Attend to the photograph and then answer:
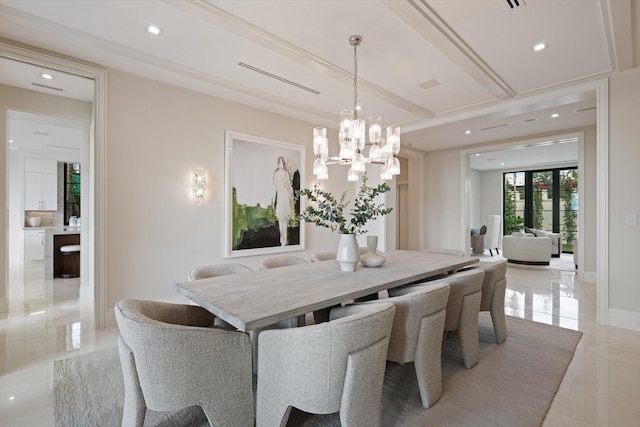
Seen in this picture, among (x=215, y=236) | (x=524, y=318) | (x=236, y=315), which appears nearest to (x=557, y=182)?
(x=524, y=318)

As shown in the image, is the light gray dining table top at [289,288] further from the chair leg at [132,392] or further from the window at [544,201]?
the window at [544,201]

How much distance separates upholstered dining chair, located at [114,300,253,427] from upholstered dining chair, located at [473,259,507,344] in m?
2.22

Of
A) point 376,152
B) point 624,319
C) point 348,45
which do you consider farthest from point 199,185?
point 624,319

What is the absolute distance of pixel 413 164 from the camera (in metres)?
8.06

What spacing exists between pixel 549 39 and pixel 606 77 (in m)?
1.32

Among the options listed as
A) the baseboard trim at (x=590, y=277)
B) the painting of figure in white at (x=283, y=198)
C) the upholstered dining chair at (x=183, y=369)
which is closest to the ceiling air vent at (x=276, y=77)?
the painting of figure in white at (x=283, y=198)

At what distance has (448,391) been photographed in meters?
2.09

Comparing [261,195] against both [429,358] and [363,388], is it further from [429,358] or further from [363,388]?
[363,388]

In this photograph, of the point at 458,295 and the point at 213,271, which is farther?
the point at 213,271

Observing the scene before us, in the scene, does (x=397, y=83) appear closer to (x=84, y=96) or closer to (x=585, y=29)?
(x=585, y=29)

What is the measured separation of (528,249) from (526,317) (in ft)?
14.2

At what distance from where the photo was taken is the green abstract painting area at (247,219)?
4.31m

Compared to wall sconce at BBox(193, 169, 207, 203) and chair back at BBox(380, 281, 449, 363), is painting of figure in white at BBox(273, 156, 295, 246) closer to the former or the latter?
wall sconce at BBox(193, 169, 207, 203)

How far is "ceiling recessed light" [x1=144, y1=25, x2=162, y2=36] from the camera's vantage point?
264cm
